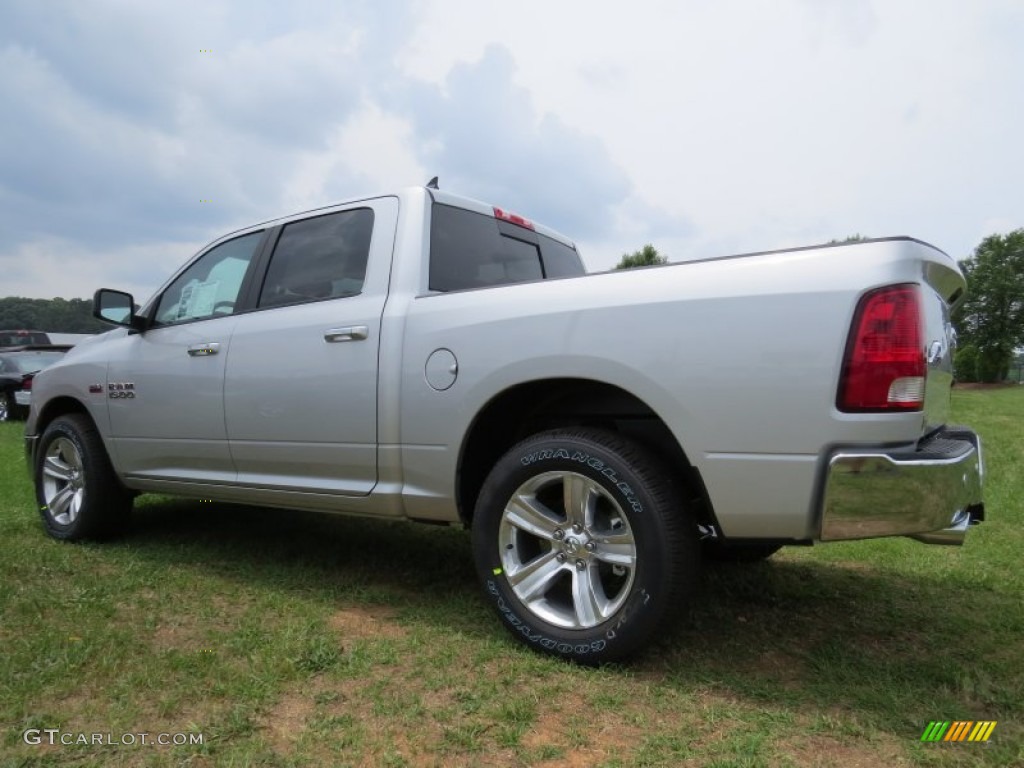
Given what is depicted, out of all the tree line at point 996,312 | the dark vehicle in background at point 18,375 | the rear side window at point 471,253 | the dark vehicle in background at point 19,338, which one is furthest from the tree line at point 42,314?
the tree line at point 996,312

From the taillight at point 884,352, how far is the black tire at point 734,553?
162cm

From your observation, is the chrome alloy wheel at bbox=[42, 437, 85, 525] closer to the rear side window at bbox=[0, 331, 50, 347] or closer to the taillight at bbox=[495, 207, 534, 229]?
the taillight at bbox=[495, 207, 534, 229]

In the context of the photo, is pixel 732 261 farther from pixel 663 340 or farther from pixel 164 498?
pixel 164 498

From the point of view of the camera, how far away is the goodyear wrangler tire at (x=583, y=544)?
93.8 inches

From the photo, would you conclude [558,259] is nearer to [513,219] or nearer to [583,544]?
[513,219]

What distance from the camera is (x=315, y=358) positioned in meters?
3.21

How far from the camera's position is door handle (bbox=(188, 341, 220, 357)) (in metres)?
3.63

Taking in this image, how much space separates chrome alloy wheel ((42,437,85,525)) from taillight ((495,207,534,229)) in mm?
2922

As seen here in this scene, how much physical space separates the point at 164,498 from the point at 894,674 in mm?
5561

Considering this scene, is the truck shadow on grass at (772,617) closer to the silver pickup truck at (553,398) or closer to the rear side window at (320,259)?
the silver pickup truck at (553,398)

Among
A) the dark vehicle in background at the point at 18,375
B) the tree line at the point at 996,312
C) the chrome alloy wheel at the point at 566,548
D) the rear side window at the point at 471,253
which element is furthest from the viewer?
the tree line at the point at 996,312

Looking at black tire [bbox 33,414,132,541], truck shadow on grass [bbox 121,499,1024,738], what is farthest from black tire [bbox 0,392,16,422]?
truck shadow on grass [bbox 121,499,1024,738]

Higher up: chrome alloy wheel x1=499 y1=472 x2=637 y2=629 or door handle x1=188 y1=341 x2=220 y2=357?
door handle x1=188 y1=341 x2=220 y2=357

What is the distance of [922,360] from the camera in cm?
209
